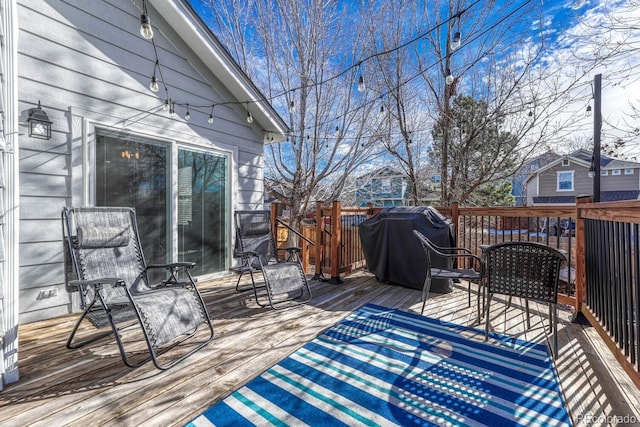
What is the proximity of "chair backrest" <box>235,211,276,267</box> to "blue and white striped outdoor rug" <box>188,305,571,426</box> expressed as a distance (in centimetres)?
179

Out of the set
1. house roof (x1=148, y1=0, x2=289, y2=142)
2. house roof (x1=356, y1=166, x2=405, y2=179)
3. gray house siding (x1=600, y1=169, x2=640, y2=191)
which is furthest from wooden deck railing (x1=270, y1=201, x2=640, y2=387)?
gray house siding (x1=600, y1=169, x2=640, y2=191)

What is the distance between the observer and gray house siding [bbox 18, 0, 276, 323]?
9.28ft

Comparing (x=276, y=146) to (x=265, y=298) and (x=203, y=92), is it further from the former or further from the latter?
(x=265, y=298)

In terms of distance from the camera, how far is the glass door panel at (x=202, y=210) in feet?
13.2

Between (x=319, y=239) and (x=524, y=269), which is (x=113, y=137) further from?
(x=524, y=269)

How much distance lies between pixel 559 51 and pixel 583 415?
6.70 m

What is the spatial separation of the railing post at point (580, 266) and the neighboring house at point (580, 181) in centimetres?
1311

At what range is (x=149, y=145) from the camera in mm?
3725

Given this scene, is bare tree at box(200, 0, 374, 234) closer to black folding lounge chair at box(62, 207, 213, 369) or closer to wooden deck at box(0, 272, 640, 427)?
wooden deck at box(0, 272, 640, 427)

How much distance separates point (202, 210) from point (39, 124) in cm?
192

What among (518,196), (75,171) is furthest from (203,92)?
(518,196)

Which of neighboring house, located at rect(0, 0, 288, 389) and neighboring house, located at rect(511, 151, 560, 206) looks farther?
neighboring house, located at rect(511, 151, 560, 206)

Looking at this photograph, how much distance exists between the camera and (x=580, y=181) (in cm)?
1493

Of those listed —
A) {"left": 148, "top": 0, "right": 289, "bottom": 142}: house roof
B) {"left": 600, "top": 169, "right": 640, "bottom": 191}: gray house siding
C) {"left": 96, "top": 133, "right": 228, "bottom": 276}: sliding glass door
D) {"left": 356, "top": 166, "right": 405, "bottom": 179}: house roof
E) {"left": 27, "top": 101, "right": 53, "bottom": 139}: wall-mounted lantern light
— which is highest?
{"left": 148, "top": 0, "right": 289, "bottom": 142}: house roof
